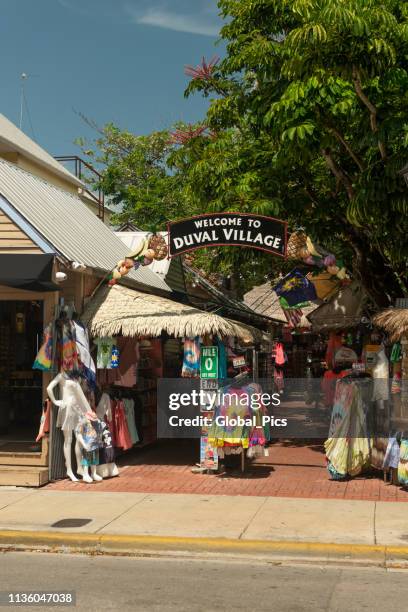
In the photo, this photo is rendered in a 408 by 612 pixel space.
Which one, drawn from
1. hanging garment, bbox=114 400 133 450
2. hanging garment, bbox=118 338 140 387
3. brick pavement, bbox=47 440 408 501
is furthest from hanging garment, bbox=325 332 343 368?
hanging garment, bbox=114 400 133 450

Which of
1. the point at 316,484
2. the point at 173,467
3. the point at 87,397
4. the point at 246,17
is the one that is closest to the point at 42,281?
the point at 87,397

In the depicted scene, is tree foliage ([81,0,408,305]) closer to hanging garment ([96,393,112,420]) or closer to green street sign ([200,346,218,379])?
green street sign ([200,346,218,379])

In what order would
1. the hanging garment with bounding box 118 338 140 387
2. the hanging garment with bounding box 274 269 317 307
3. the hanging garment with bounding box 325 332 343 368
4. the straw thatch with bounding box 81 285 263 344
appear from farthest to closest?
1. the hanging garment with bounding box 325 332 343 368
2. the hanging garment with bounding box 274 269 317 307
3. the hanging garment with bounding box 118 338 140 387
4. the straw thatch with bounding box 81 285 263 344

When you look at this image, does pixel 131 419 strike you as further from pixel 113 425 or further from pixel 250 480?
pixel 250 480

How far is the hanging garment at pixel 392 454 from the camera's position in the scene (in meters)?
11.5

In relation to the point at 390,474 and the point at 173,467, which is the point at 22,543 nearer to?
the point at 173,467

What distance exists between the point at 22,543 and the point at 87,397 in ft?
13.2

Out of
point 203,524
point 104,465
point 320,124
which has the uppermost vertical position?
point 320,124

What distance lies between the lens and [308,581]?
7227 millimetres

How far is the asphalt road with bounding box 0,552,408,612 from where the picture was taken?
6.37 meters

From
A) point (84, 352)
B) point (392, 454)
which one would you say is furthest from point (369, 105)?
point (84, 352)

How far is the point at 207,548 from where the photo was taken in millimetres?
8320

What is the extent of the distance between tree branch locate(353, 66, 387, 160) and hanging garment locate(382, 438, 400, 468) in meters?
4.61

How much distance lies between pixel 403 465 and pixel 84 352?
16.9ft
